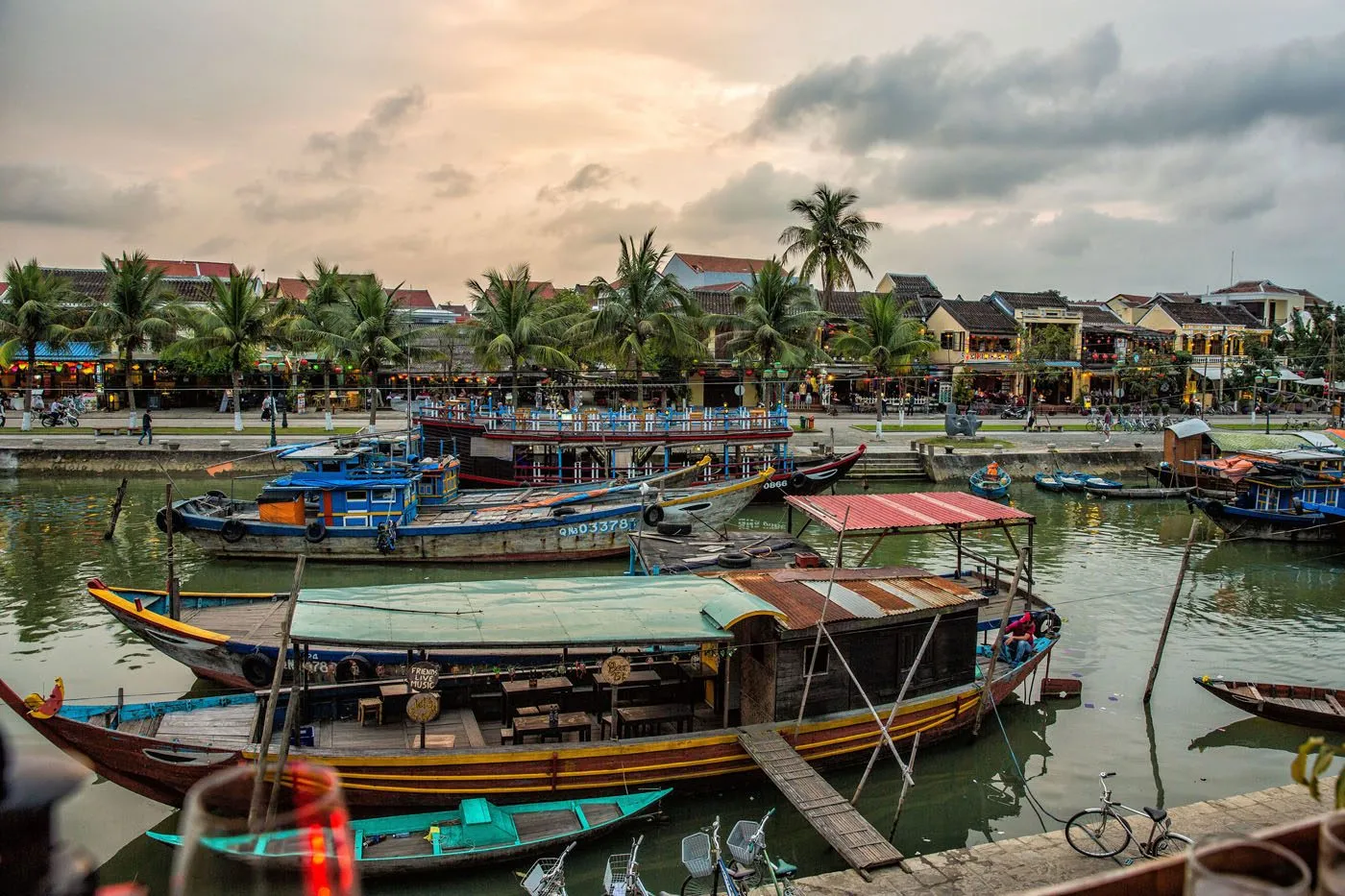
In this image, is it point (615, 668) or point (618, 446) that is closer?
point (615, 668)

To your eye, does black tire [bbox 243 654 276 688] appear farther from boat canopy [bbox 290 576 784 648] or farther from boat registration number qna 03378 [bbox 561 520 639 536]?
boat registration number qna 03378 [bbox 561 520 639 536]

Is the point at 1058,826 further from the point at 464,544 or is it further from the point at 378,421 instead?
the point at 378,421

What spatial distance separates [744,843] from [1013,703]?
726 cm

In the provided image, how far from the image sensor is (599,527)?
2434cm

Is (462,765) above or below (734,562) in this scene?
below

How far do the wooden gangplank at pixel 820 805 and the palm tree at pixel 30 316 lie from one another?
4107 cm

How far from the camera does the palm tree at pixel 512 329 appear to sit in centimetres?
3994

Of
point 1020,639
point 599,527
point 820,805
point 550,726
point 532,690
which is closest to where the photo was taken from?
point 820,805

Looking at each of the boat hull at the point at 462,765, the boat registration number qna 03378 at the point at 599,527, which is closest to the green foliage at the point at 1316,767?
the boat hull at the point at 462,765

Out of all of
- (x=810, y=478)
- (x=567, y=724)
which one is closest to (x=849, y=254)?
(x=810, y=478)

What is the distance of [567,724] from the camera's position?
1131cm

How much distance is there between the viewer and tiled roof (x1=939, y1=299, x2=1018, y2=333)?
198ft

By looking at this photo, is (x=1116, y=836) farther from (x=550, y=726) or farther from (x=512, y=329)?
(x=512, y=329)

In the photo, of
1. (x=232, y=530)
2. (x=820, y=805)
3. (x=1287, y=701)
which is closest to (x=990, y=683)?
(x=820, y=805)
